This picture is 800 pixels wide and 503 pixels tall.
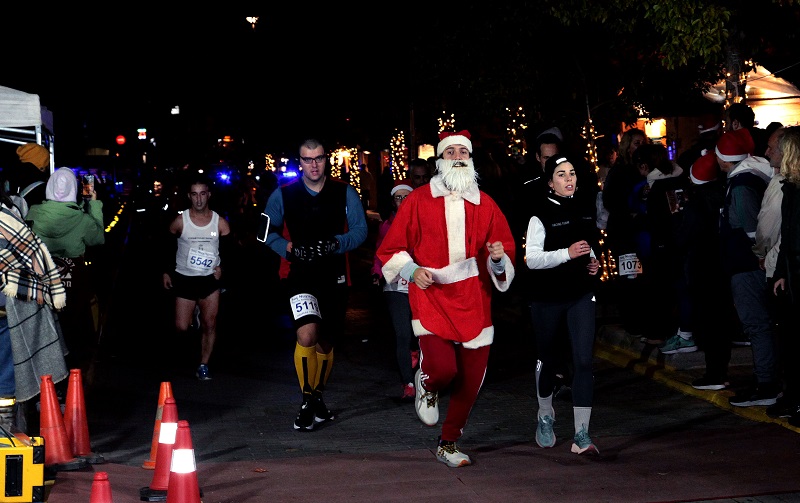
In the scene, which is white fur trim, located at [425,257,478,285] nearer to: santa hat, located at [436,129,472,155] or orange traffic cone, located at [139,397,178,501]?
santa hat, located at [436,129,472,155]

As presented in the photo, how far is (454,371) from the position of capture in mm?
7375

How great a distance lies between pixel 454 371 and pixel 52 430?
2509 mm

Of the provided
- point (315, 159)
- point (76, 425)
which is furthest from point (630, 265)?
point (76, 425)

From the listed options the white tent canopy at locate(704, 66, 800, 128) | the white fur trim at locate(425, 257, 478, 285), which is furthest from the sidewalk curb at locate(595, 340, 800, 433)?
the white tent canopy at locate(704, 66, 800, 128)

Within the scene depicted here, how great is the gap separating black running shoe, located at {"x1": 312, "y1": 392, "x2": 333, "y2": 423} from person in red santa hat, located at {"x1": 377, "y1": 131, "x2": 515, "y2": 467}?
1501mm

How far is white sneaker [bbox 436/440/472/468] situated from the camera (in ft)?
24.1

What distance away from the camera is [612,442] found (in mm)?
8094

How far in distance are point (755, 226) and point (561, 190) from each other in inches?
78.0

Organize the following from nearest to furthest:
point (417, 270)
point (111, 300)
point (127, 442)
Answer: point (417, 270) → point (127, 442) → point (111, 300)

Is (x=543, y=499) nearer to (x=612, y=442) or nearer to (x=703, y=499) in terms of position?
(x=703, y=499)

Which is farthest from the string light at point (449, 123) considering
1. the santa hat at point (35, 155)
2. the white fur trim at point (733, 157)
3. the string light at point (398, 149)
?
the santa hat at point (35, 155)

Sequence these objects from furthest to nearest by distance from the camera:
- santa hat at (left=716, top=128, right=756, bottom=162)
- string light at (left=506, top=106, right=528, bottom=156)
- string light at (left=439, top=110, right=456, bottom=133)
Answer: string light at (left=439, top=110, right=456, bottom=133) < string light at (left=506, top=106, right=528, bottom=156) < santa hat at (left=716, top=128, right=756, bottom=162)

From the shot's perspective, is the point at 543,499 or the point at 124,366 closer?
the point at 543,499

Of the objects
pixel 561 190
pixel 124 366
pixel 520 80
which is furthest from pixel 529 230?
A: pixel 520 80
